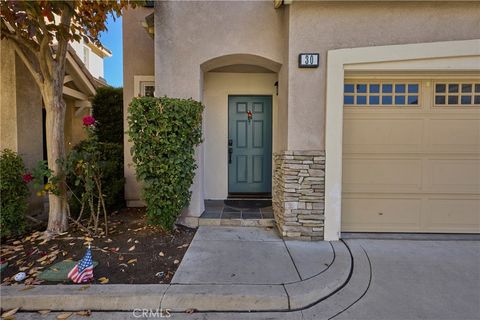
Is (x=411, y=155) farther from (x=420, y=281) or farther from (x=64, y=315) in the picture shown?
(x=64, y=315)

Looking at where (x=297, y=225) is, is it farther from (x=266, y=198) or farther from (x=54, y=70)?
(x=54, y=70)

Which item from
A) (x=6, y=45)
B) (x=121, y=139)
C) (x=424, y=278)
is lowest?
(x=424, y=278)

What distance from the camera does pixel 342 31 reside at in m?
3.60

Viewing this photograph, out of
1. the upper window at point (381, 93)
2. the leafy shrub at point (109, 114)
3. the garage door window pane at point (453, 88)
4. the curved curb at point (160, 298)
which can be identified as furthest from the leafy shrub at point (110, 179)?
the garage door window pane at point (453, 88)

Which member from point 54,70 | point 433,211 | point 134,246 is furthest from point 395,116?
point 54,70

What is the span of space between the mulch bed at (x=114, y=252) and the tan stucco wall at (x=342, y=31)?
7.50 ft

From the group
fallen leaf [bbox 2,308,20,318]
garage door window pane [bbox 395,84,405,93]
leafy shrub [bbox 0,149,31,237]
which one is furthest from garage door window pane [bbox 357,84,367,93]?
leafy shrub [bbox 0,149,31,237]

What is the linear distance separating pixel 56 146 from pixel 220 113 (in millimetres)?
2851

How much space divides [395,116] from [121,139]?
6020 millimetres

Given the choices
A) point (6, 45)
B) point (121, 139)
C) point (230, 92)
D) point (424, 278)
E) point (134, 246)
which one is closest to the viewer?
point (424, 278)

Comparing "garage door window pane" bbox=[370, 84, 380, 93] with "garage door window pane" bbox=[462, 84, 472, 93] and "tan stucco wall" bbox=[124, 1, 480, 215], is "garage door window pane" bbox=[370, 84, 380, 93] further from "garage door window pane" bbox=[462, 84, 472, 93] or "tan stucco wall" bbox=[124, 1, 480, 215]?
"garage door window pane" bbox=[462, 84, 472, 93]

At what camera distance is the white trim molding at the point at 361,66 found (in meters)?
3.51

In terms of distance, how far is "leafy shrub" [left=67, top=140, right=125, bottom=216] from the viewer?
182 inches

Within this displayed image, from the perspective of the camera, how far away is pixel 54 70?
3.64 m
